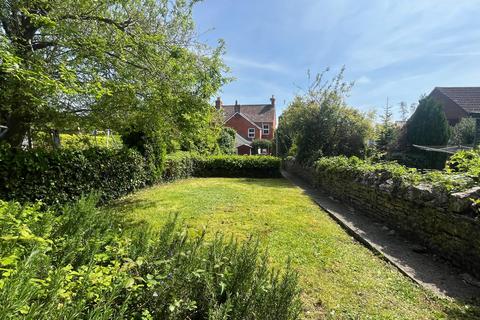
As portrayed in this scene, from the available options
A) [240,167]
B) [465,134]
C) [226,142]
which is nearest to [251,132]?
[226,142]

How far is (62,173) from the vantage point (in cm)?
702

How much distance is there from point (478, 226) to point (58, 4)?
8460mm

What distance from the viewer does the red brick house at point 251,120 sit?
48.1 m

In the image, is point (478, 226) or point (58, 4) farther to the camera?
point (58, 4)

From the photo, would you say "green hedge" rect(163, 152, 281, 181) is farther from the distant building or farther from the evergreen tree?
the distant building

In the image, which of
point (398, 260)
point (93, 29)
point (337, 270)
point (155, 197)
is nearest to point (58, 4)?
point (93, 29)

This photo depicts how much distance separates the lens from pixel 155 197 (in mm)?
10000

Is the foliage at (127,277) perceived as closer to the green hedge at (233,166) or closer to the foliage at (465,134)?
the green hedge at (233,166)

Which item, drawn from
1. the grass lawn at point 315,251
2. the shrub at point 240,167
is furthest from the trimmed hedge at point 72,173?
the shrub at point 240,167

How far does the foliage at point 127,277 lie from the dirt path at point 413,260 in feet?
9.53

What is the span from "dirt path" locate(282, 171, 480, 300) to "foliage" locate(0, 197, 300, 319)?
2.90m

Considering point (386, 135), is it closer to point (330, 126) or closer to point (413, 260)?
point (330, 126)

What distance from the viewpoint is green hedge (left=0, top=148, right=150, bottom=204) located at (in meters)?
5.88

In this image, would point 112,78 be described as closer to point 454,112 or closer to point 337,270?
point 337,270
